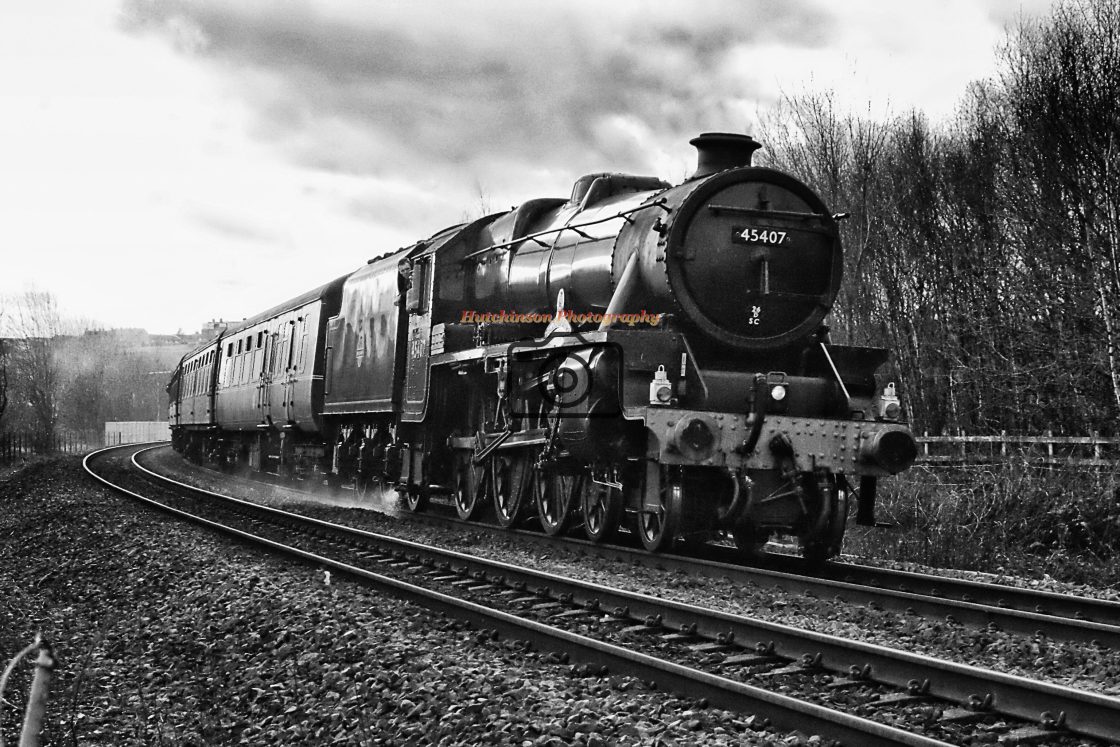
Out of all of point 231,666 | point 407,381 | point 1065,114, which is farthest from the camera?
point 1065,114

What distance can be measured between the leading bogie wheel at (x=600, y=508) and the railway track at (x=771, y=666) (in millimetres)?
1664

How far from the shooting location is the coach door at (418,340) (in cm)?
1277

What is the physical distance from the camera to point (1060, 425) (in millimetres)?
19234

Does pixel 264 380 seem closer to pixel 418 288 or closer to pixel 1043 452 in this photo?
pixel 418 288

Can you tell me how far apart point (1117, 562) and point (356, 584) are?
731 cm

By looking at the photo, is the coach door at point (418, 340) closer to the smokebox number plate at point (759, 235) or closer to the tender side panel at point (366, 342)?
the tender side panel at point (366, 342)

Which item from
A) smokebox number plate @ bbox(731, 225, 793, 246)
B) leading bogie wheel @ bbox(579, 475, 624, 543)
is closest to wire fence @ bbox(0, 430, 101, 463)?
leading bogie wheel @ bbox(579, 475, 624, 543)

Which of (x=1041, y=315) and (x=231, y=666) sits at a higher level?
(x=1041, y=315)

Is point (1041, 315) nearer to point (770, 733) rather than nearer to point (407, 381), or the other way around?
point (407, 381)

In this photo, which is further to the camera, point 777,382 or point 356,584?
point 777,382

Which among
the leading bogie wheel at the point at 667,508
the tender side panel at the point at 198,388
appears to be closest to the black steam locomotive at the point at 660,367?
the leading bogie wheel at the point at 667,508

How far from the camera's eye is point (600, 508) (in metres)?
10.2

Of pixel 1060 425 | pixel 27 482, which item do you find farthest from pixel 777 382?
pixel 27 482

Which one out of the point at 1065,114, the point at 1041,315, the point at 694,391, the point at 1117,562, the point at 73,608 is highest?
the point at 1065,114
